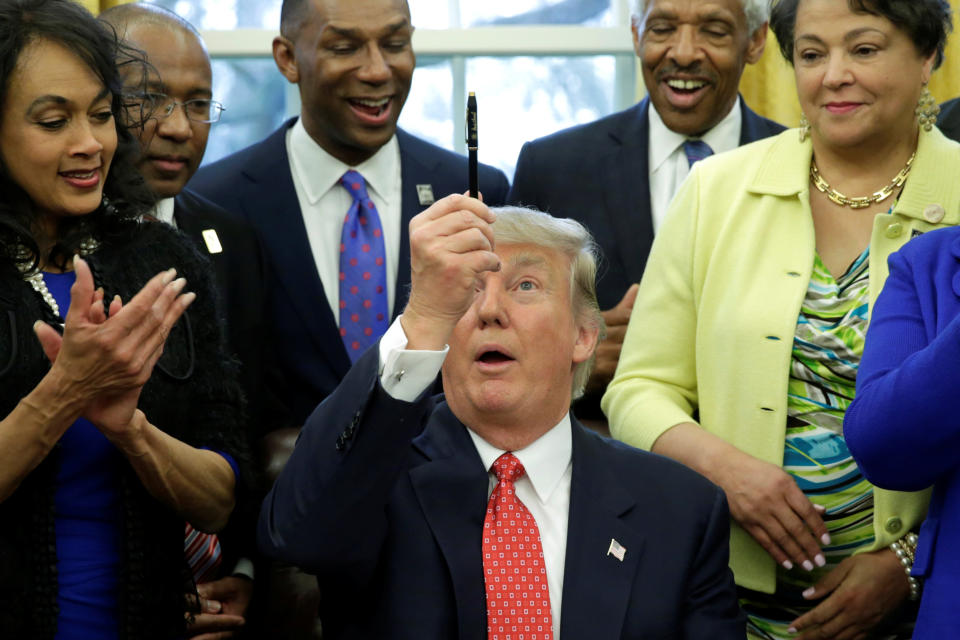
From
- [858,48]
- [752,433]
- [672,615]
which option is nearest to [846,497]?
[752,433]

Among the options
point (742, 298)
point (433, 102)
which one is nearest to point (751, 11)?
point (742, 298)

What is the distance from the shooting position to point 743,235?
2609mm

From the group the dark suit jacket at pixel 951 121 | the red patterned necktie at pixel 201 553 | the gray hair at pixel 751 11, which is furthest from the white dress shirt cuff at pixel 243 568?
the dark suit jacket at pixel 951 121

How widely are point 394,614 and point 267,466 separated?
77 cm

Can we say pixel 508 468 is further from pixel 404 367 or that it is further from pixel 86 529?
pixel 86 529

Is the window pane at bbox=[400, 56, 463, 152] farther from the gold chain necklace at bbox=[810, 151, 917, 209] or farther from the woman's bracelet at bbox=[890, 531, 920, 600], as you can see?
the woman's bracelet at bbox=[890, 531, 920, 600]

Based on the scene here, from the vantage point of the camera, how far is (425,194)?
3.32 metres

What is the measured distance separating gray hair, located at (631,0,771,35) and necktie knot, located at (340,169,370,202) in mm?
819

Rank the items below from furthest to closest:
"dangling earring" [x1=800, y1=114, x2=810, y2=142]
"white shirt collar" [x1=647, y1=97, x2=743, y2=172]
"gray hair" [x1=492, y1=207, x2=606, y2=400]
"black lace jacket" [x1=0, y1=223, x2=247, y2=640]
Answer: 1. "white shirt collar" [x1=647, y1=97, x2=743, y2=172]
2. "dangling earring" [x1=800, y1=114, x2=810, y2=142]
3. "gray hair" [x1=492, y1=207, x2=606, y2=400]
4. "black lace jacket" [x1=0, y1=223, x2=247, y2=640]

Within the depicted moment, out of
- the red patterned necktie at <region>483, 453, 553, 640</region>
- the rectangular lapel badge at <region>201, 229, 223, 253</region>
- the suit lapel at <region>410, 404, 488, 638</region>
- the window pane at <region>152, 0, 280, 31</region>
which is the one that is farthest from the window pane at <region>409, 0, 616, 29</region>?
the red patterned necktie at <region>483, 453, 553, 640</region>

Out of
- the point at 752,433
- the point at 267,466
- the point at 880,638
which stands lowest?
the point at 880,638

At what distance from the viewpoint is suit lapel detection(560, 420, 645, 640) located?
210 centimetres

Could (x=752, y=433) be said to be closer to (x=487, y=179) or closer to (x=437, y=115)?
(x=487, y=179)

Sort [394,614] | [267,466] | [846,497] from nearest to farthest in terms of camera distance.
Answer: [394,614], [846,497], [267,466]
